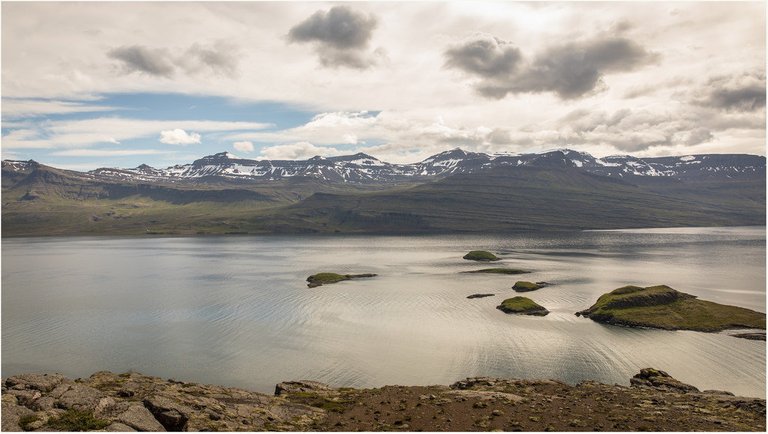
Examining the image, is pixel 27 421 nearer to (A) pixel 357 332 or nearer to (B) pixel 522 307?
(A) pixel 357 332

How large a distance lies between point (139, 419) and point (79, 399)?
5853 millimetres

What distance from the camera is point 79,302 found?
114062 millimetres

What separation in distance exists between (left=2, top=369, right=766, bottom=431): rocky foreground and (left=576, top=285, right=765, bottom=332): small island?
1492 inches

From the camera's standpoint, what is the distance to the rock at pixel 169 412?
33750 millimetres

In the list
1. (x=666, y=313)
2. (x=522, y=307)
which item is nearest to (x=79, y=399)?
(x=522, y=307)

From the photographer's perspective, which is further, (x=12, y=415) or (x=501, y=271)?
(x=501, y=271)

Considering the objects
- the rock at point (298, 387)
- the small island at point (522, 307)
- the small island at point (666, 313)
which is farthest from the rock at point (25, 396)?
the small island at point (666, 313)

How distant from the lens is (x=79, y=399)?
34.1 m

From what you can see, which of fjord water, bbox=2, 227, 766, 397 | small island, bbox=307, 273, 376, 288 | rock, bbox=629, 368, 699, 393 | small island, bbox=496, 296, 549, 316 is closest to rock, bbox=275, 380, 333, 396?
fjord water, bbox=2, 227, 766, 397

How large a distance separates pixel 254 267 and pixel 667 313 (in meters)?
142

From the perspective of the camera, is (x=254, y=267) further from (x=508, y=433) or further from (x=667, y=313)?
(x=508, y=433)

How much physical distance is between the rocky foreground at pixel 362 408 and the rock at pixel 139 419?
65mm

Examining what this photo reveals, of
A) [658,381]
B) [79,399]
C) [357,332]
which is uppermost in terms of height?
[79,399]

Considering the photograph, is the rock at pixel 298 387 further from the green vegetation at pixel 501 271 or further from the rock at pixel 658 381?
the green vegetation at pixel 501 271
